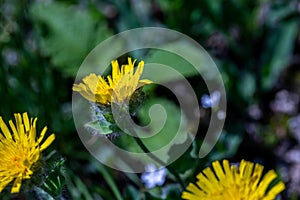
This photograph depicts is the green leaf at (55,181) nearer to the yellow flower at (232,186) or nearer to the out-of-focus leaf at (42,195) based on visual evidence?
the out-of-focus leaf at (42,195)

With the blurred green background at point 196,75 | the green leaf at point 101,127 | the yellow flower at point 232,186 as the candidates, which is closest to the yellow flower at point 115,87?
the green leaf at point 101,127

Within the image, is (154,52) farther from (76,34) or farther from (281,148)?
(281,148)

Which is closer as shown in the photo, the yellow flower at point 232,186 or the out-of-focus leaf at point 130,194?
the yellow flower at point 232,186

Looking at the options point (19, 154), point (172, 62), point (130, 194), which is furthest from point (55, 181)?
point (172, 62)

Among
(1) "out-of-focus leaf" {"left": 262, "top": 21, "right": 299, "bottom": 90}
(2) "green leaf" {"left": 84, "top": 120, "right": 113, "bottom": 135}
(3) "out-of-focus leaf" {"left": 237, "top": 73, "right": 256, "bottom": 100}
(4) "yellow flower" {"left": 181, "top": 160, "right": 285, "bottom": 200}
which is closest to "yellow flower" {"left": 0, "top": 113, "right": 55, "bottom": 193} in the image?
(2) "green leaf" {"left": 84, "top": 120, "right": 113, "bottom": 135}

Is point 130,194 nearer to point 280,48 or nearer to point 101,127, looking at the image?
point 101,127

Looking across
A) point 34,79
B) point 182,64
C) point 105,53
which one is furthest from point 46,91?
point 182,64
